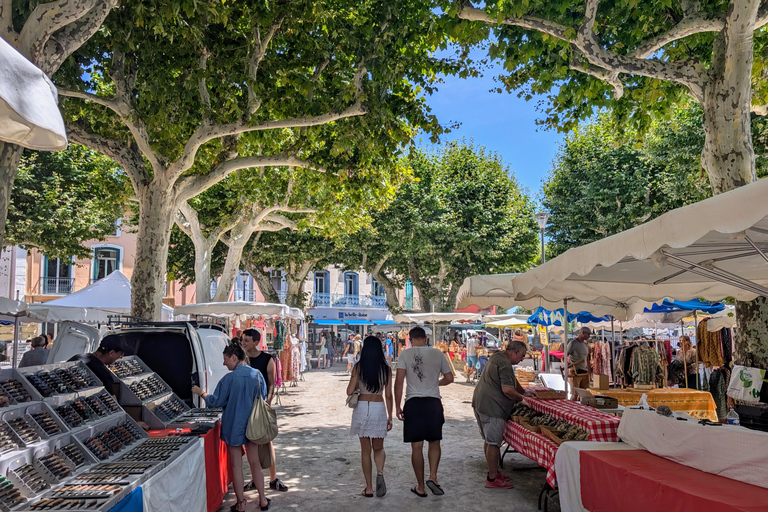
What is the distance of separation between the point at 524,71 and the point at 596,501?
7.69 metres

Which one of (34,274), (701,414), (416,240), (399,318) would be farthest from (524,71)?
(34,274)

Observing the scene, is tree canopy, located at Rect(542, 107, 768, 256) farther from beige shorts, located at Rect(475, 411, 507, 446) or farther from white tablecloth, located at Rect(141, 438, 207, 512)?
white tablecloth, located at Rect(141, 438, 207, 512)

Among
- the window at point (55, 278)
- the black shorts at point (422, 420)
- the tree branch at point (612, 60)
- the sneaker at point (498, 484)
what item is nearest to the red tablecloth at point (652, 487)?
the black shorts at point (422, 420)

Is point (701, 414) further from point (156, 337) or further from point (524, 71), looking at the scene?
point (156, 337)

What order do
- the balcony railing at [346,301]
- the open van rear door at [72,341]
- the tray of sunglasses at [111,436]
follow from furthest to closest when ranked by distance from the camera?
the balcony railing at [346,301]
the open van rear door at [72,341]
the tray of sunglasses at [111,436]

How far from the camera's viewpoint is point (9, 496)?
11.7 feet

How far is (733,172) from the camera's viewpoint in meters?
7.45

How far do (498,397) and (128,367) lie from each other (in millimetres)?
4416

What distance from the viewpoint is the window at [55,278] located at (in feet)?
116

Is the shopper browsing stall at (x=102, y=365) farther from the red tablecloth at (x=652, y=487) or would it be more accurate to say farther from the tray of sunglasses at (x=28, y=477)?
the red tablecloth at (x=652, y=487)

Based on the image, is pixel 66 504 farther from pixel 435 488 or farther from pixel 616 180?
pixel 616 180

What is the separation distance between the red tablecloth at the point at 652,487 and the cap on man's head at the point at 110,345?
484 cm

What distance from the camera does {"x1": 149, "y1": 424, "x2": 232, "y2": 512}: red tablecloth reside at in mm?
5500

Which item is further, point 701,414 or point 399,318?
point 399,318
